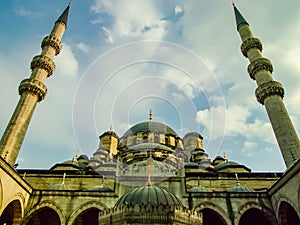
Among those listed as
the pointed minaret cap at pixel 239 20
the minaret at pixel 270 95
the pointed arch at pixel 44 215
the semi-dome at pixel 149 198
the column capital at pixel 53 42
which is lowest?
the semi-dome at pixel 149 198

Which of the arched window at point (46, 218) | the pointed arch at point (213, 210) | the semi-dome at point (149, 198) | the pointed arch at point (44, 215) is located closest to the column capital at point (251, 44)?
the pointed arch at point (213, 210)

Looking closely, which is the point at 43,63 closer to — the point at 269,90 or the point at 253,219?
the point at 269,90

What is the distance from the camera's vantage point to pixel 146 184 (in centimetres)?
1325

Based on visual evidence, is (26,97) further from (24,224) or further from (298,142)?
(298,142)

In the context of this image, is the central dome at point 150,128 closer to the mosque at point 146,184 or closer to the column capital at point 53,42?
the mosque at point 146,184

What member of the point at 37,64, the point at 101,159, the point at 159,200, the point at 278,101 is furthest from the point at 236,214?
the point at 37,64

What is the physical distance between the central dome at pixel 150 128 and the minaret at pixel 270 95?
471 inches

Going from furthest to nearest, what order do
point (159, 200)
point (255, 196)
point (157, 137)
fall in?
point (157, 137), point (255, 196), point (159, 200)

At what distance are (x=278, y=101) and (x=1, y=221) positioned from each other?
58.6ft

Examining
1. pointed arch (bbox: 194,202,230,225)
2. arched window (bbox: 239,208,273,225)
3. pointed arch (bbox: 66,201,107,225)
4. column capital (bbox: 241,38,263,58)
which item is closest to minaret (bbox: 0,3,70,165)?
pointed arch (bbox: 66,201,107,225)

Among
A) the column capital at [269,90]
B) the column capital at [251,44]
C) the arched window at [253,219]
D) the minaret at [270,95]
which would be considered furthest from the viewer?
the column capital at [251,44]

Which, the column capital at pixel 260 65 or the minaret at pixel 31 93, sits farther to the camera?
the column capital at pixel 260 65

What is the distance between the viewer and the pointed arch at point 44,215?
12.1 meters

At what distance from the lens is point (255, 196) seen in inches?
504
